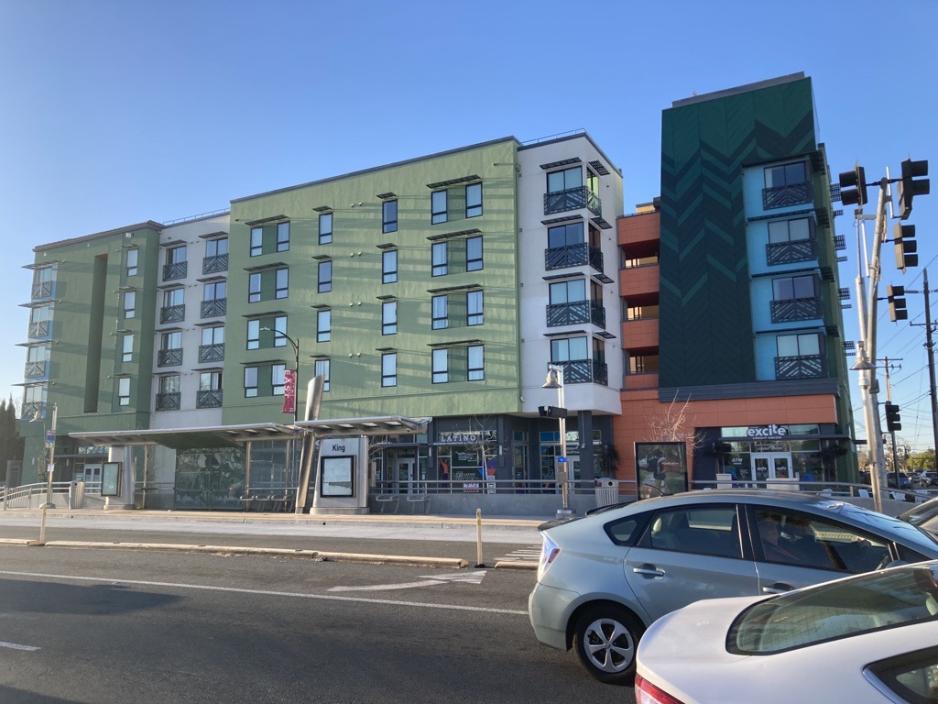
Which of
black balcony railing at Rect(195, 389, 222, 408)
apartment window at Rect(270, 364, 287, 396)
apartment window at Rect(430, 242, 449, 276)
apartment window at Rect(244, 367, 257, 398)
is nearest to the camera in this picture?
apartment window at Rect(430, 242, 449, 276)

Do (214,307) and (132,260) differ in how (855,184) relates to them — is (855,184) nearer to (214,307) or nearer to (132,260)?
(214,307)

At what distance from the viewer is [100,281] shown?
172ft

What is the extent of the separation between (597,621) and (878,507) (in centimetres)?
1220

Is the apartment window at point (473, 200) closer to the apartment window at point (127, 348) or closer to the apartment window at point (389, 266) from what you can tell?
the apartment window at point (389, 266)

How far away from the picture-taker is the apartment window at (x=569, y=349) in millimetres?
35812

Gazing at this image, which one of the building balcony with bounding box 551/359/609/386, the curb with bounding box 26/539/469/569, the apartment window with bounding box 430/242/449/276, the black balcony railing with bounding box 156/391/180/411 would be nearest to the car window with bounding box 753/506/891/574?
the curb with bounding box 26/539/469/569

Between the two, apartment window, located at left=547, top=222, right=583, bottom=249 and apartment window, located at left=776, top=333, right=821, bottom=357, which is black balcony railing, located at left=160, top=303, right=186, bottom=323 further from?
apartment window, located at left=776, top=333, right=821, bottom=357

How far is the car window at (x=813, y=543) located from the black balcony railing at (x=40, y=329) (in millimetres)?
57805

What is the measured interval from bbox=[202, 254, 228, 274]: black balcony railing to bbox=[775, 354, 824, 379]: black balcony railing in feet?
110

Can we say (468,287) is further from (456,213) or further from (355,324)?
(355,324)

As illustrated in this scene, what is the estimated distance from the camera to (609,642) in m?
5.77

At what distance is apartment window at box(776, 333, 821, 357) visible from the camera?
34094 mm

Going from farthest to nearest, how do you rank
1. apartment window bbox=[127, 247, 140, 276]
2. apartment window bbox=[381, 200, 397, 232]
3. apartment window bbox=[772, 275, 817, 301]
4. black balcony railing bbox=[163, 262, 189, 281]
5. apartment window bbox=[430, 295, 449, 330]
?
apartment window bbox=[127, 247, 140, 276]
black balcony railing bbox=[163, 262, 189, 281]
apartment window bbox=[381, 200, 397, 232]
apartment window bbox=[430, 295, 449, 330]
apartment window bbox=[772, 275, 817, 301]

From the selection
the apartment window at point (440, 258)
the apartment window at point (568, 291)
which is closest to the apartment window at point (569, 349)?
the apartment window at point (568, 291)
